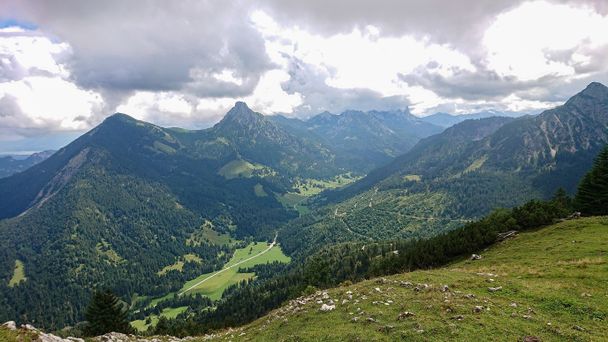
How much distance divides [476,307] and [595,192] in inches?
3164

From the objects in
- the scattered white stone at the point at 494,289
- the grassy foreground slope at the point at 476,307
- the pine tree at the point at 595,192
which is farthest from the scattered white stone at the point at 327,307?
the pine tree at the point at 595,192

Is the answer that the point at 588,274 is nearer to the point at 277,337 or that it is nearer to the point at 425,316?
the point at 425,316

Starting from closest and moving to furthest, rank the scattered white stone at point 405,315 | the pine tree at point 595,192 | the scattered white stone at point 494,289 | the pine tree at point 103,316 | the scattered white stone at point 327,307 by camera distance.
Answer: the scattered white stone at point 405,315 → the scattered white stone at point 494,289 → the scattered white stone at point 327,307 → the pine tree at point 103,316 → the pine tree at point 595,192

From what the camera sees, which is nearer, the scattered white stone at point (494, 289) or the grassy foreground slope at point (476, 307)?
the grassy foreground slope at point (476, 307)

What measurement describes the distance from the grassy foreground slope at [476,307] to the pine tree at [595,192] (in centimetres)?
4028

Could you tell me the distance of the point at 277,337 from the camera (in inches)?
1485

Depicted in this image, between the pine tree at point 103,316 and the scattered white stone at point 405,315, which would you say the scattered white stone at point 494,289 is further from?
the pine tree at point 103,316

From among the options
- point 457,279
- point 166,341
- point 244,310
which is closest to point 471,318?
point 457,279

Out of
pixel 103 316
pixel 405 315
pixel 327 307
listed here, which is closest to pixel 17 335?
pixel 327 307

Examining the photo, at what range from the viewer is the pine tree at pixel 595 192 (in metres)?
85.3

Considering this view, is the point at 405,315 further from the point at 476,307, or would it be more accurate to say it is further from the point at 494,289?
the point at 494,289

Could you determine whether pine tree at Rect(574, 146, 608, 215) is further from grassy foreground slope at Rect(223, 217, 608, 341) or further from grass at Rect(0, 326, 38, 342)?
grass at Rect(0, 326, 38, 342)

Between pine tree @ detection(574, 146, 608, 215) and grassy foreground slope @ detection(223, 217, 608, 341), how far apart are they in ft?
132

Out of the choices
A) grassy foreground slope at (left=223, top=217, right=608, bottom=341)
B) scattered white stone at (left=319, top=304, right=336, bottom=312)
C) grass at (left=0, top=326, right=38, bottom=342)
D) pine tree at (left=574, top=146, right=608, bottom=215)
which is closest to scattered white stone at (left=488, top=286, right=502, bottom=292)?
grassy foreground slope at (left=223, top=217, right=608, bottom=341)
